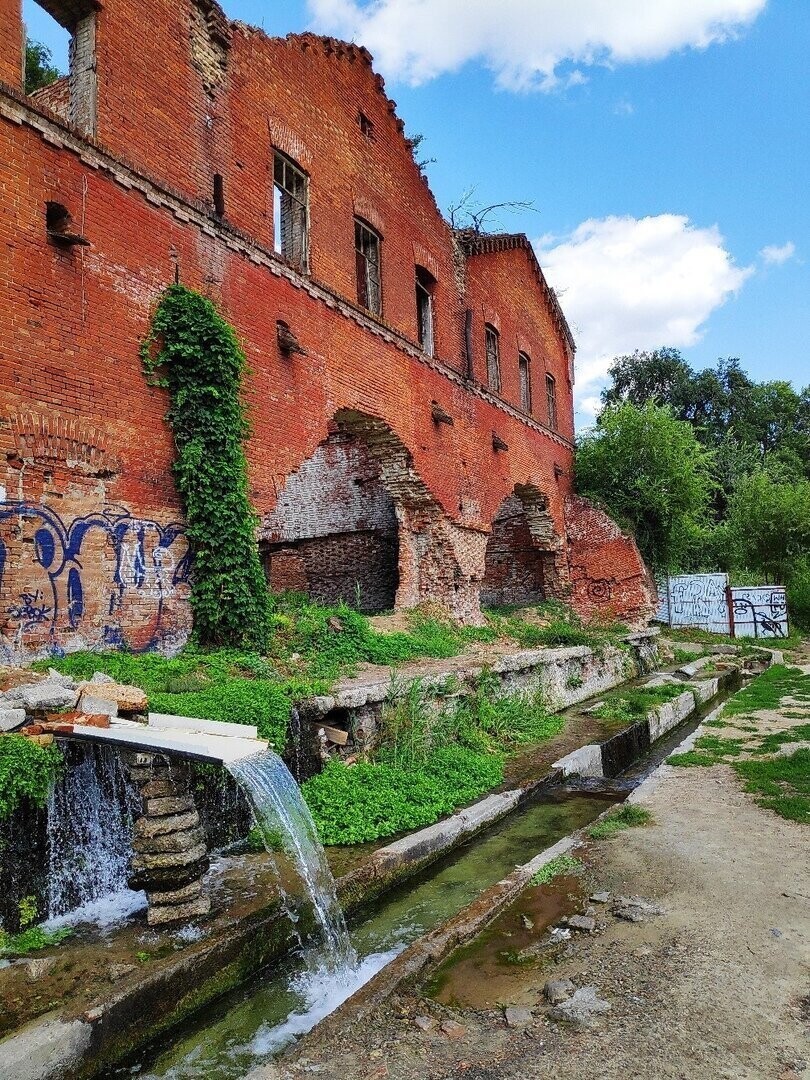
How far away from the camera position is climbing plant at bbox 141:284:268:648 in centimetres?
855

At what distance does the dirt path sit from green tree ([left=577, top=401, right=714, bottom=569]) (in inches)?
672

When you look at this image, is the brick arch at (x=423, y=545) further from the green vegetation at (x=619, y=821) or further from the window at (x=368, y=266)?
the green vegetation at (x=619, y=821)

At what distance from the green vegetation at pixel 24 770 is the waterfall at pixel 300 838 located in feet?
3.63

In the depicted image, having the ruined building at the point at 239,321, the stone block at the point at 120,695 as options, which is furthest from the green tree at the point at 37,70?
the stone block at the point at 120,695

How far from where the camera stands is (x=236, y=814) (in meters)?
5.63

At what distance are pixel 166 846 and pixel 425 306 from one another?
13173 mm

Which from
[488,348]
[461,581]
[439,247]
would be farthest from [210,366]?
[488,348]

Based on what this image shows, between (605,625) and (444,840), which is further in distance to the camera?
(605,625)

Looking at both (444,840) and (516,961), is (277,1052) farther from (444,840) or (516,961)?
(444,840)

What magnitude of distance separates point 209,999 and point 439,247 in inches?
585

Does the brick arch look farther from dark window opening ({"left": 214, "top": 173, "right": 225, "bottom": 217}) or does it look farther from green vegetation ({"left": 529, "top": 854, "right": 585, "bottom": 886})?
green vegetation ({"left": 529, "top": 854, "right": 585, "bottom": 886})

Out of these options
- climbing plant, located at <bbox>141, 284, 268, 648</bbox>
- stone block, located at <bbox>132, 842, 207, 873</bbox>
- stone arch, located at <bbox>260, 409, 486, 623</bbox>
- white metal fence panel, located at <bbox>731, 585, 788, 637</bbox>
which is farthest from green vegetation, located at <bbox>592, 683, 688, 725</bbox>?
white metal fence panel, located at <bbox>731, 585, 788, 637</bbox>

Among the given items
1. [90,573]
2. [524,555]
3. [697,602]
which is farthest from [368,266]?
[697,602]

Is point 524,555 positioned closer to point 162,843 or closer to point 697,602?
point 697,602
